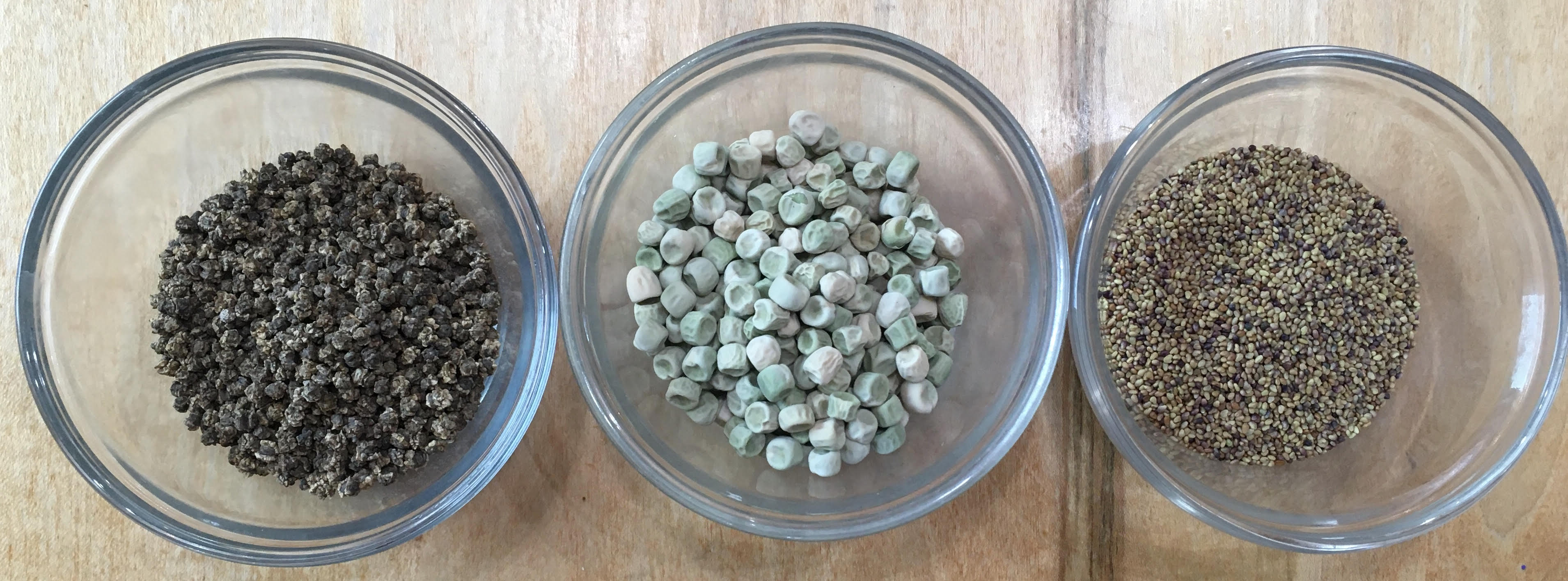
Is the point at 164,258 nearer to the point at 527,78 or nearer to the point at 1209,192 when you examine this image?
the point at 527,78

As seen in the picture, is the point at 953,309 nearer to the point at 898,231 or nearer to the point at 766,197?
the point at 898,231

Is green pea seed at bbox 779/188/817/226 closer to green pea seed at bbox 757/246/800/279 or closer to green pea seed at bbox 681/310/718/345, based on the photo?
green pea seed at bbox 757/246/800/279

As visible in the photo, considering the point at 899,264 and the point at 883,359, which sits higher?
the point at 899,264

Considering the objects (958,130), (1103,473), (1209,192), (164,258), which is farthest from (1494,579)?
(164,258)

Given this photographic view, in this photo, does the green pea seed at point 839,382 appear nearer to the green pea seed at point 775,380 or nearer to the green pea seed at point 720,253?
the green pea seed at point 775,380

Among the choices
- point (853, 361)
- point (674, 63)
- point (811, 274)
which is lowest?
point (853, 361)

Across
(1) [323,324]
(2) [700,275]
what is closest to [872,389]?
(2) [700,275]

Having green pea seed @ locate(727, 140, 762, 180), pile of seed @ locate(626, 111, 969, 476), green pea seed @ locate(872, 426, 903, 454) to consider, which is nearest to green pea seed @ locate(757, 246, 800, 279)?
pile of seed @ locate(626, 111, 969, 476)
